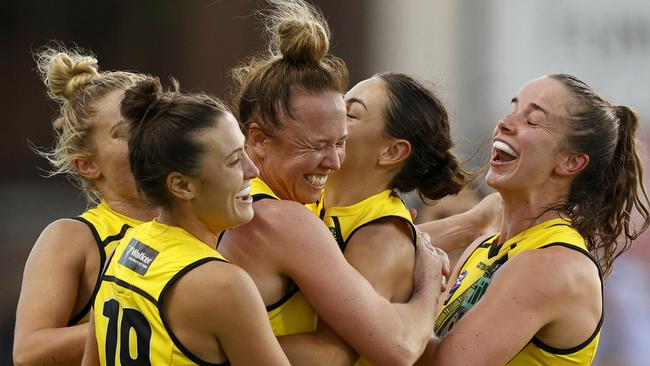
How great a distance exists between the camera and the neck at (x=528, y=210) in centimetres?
Result: 350

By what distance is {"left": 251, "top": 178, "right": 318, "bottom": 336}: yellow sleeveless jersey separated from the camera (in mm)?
3013

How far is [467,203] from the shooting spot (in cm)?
578

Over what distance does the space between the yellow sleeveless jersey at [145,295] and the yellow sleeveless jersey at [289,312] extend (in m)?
0.36

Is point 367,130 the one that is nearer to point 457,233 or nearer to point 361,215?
point 361,215

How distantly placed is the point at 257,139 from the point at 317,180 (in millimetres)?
216

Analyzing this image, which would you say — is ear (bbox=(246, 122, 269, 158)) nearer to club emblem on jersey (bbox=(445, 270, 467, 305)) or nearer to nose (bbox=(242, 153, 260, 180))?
nose (bbox=(242, 153, 260, 180))

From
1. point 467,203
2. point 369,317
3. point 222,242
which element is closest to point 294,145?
point 222,242

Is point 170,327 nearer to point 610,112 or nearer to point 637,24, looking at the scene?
point 610,112

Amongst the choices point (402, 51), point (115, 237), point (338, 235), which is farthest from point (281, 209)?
point (402, 51)

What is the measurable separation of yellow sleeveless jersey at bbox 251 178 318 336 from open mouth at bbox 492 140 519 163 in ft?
2.81

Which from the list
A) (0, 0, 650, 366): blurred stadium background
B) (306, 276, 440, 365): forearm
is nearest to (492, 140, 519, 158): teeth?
(306, 276, 440, 365): forearm

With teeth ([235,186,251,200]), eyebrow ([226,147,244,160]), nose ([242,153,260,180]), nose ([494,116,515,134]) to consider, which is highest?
eyebrow ([226,147,244,160])

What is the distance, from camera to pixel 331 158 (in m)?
3.15

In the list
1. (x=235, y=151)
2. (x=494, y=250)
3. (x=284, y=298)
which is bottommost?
(x=494, y=250)
